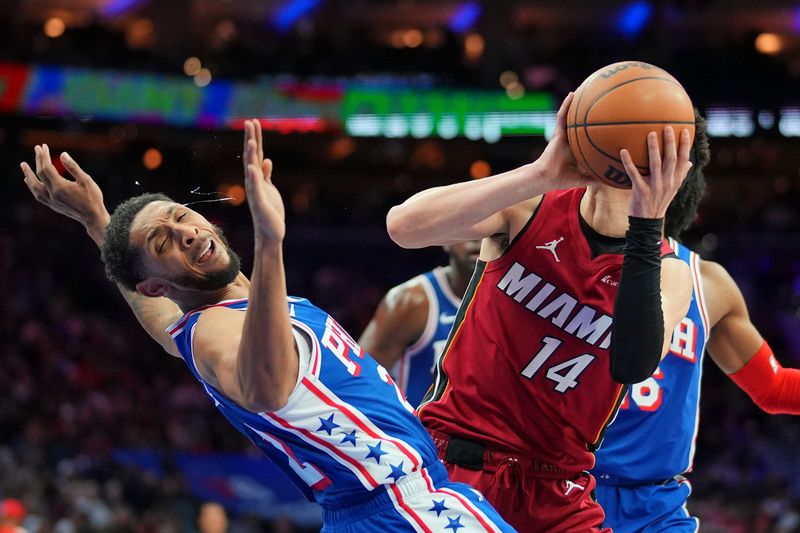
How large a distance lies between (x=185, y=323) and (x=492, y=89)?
50.1ft

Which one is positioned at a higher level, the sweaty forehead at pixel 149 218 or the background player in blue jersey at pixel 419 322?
the sweaty forehead at pixel 149 218

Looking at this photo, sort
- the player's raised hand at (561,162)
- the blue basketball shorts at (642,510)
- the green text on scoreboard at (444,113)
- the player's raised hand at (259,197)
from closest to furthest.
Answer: the player's raised hand at (259,197) < the player's raised hand at (561,162) < the blue basketball shorts at (642,510) < the green text on scoreboard at (444,113)

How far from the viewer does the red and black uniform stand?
10.6 feet

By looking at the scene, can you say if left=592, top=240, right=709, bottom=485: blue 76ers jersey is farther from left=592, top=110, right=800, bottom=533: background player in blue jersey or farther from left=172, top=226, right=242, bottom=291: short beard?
left=172, top=226, right=242, bottom=291: short beard

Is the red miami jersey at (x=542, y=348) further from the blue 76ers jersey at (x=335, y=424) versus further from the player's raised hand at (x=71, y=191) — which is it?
the player's raised hand at (x=71, y=191)

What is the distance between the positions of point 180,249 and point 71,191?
0.94m

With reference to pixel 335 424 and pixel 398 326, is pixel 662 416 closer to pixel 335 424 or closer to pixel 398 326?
pixel 335 424

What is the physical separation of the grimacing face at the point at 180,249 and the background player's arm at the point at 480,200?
0.54 m

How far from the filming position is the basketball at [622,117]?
2.74 meters

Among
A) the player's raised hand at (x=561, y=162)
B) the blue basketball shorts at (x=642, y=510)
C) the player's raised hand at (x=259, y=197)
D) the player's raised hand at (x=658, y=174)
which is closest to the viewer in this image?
the player's raised hand at (x=259, y=197)

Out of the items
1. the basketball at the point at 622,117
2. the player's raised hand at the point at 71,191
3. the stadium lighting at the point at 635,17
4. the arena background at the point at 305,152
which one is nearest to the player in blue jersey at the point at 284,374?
the player's raised hand at the point at 71,191

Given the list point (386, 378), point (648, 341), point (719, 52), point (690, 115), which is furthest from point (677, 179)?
point (719, 52)

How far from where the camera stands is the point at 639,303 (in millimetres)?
2791

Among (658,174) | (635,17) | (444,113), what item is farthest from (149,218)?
(635,17)
